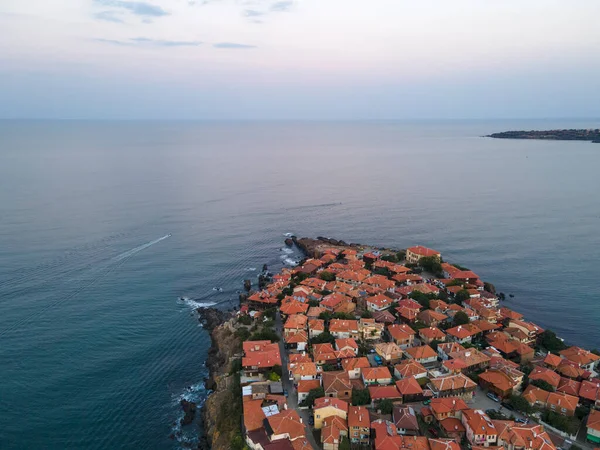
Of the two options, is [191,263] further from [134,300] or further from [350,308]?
[350,308]

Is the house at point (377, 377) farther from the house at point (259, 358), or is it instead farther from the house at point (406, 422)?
the house at point (259, 358)

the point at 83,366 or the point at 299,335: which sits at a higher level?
the point at 299,335

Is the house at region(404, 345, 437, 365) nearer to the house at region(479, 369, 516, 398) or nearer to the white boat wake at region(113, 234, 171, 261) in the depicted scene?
the house at region(479, 369, 516, 398)

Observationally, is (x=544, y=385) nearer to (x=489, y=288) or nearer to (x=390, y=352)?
(x=390, y=352)

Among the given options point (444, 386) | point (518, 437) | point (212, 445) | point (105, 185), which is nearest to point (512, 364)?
point (444, 386)

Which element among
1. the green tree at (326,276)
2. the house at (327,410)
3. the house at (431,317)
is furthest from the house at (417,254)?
the house at (327,410)

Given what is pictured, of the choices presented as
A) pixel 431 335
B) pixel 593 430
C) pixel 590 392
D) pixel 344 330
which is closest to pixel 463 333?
pixel 431 335

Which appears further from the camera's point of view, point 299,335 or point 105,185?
point 105,185
